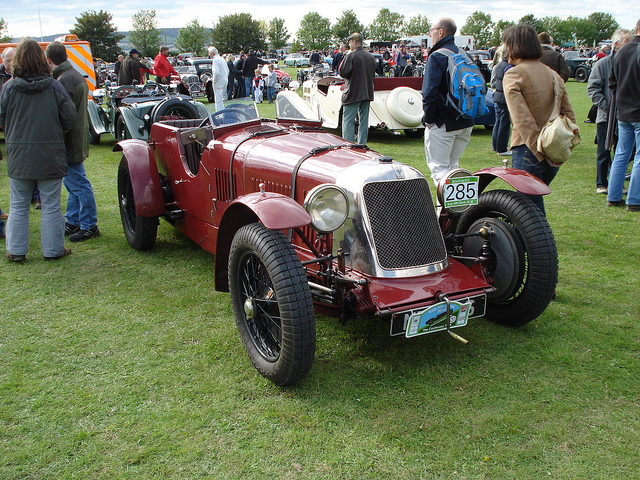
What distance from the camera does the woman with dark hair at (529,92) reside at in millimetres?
3764

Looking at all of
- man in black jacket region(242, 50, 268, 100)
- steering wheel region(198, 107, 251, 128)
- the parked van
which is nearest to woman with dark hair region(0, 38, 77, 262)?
steering wheel region(198, 107, 251, 128)

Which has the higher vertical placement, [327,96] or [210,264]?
[327,96]

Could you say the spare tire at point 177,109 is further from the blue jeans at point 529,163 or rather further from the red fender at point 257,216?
the blue jeans at point 529,163

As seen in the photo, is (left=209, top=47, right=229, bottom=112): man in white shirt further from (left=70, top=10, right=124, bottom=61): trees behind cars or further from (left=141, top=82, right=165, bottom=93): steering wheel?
(left=70, top=10, right=124, bottom=61): trees behind cars

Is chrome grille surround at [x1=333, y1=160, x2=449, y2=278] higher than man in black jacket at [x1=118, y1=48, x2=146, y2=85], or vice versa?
man in black jacket at [x1=118, y1=48, x2=146, y2=85]

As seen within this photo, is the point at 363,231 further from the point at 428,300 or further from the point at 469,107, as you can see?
the point at 469,107

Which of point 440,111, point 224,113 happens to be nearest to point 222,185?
point 224,113

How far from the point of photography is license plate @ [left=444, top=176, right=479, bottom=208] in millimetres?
3346

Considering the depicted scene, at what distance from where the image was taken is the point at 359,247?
298 cm

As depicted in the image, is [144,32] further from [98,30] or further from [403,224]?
[403,224]

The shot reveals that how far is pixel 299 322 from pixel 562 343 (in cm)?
183

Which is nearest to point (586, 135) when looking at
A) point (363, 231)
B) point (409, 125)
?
point (409, 125)

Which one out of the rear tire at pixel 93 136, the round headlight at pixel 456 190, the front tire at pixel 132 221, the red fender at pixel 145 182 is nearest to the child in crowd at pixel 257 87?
the rear tire at pixel 93 136

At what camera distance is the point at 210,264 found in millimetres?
4676
